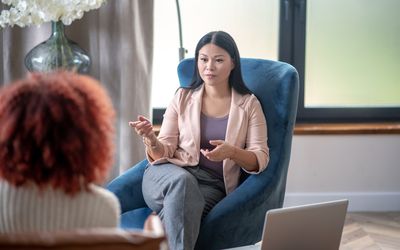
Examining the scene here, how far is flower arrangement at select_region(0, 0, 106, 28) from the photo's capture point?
2.25 meters

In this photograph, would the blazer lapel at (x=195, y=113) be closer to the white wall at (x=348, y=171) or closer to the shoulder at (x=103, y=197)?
the shoulder at (x=103, y=197)

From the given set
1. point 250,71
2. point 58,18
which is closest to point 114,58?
point 58,18

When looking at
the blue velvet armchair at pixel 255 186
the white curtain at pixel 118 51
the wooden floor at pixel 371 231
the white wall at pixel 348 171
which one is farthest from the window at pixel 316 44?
the blue velvet armchair at pixel 255 186

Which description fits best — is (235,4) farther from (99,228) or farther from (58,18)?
(99,228)

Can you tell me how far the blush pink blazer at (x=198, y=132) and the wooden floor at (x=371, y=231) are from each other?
0.91 m

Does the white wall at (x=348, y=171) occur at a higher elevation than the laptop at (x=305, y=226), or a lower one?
lower

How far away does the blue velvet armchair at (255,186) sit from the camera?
1.98 meters

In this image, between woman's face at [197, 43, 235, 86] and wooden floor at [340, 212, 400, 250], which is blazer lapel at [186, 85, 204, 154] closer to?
woman's face at [197, 43, 235, 86]

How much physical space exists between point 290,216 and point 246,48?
1.69 meters

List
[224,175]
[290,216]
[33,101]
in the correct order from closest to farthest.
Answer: [33,101] → [290,216] → [224,175]

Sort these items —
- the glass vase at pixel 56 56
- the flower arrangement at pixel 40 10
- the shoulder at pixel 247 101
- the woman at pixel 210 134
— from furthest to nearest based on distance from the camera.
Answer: the glass vase at pixel 56 56, the flower arrangement at pixel 40 10, the shoulder at pixel 247 101, the woman at pixel 210 134

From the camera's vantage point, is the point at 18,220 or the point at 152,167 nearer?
the point at 18,220

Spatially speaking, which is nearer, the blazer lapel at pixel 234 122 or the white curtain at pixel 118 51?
the blazer lapel at pixel 234 122

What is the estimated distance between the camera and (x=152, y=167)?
2.12 m
